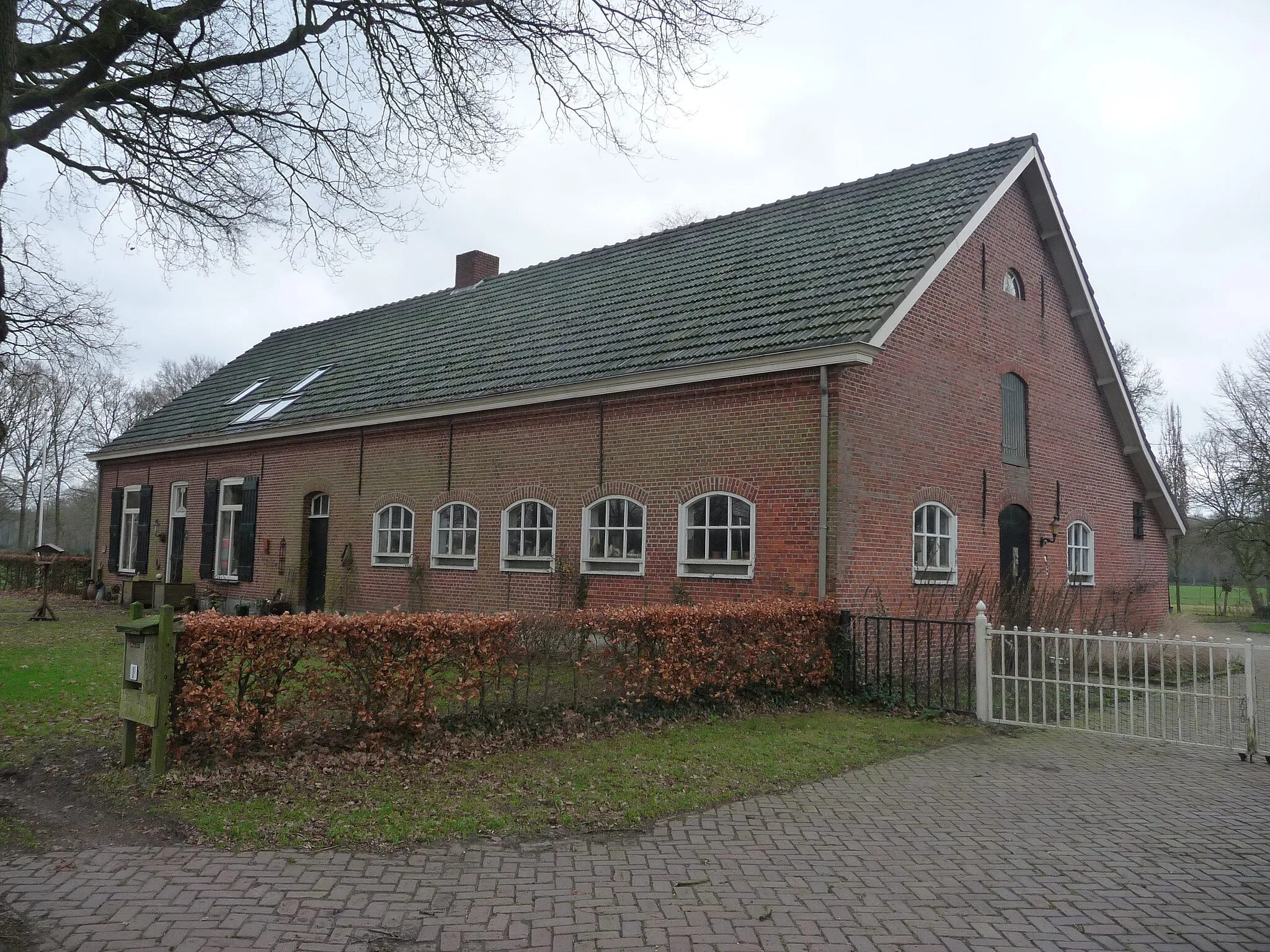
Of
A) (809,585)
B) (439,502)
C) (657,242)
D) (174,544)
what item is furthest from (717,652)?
(174,544)

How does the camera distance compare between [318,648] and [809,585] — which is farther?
[809,585]

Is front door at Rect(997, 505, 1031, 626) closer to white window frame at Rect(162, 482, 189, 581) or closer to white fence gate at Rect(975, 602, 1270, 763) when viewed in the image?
white fence gate at Rect(975, 602, 1270, 763)

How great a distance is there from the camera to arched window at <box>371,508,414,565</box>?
1644 cm

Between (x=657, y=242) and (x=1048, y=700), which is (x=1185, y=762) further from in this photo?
(x=657, y=242)

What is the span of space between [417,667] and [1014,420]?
11109 mm

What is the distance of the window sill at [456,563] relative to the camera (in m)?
15.2

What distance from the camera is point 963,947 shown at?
13.8 feet

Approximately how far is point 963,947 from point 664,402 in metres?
9.14

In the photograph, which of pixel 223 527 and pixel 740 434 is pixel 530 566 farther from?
pixel 223 527

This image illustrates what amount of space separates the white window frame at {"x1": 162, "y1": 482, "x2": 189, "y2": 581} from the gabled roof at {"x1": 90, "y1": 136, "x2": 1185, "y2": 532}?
108 cm

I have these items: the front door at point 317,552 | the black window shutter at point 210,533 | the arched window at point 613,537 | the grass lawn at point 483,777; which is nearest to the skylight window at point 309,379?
the black window shutter at point 210,533

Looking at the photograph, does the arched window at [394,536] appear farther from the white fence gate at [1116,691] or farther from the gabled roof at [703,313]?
the white fence gate at [1116,691]

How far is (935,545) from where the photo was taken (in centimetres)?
Answer: 1278

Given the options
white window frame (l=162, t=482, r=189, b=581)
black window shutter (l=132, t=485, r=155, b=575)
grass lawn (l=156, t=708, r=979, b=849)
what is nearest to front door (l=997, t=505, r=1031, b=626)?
grass lawn (l=156, t=708, r=979, b=849)
